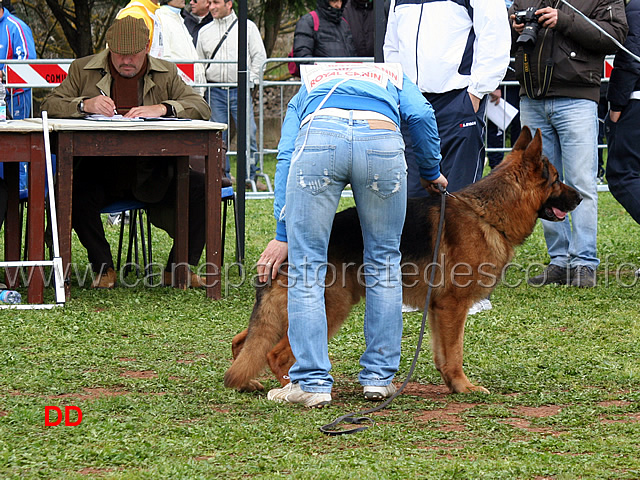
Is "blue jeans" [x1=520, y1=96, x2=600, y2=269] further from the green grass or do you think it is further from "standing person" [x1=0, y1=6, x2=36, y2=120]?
"standing person" [x1=0, y1=6, x2=36, y2=120]

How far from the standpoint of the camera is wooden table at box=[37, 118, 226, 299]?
19.8ft

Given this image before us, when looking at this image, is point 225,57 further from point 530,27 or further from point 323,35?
point 530,27

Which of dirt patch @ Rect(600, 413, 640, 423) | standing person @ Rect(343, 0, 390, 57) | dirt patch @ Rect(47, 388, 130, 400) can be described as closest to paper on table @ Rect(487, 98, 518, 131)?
standing person @ Rect(343, 0, 390, 57)

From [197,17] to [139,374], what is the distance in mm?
9410

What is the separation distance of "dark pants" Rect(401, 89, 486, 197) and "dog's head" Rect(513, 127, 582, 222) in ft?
3.29

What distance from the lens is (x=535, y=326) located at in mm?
5648

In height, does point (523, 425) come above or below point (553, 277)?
above

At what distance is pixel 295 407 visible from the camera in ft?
12.6

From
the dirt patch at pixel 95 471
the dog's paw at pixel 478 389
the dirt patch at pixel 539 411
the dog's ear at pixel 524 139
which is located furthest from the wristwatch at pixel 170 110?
the dirt patch at pixel 95 471

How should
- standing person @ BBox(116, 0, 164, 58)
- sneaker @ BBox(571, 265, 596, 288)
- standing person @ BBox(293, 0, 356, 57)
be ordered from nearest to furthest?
1. sneaker @ BBox(571, 265, 596, 288)
2. standing person @ BBox(116, 0, 164, 58)
3. standing person @ BBox(293, 0, 356, 57)

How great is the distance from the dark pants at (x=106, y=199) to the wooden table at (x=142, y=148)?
0.47m

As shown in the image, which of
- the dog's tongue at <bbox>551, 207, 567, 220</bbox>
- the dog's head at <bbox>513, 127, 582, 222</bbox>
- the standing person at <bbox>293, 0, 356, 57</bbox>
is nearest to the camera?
the dog's head at <bbox>513, 127, 582, 222</bbox>

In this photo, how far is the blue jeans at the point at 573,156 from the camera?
22.1 feet

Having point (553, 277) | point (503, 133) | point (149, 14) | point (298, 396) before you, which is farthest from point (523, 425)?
point (503, 133)
